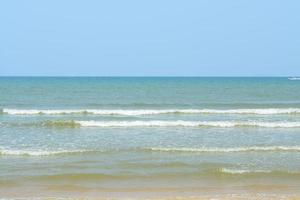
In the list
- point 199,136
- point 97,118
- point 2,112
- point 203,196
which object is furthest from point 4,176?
point 2,112

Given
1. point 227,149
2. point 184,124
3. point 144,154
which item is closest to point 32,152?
point 144,154

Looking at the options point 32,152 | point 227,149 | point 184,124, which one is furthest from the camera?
point 184,124

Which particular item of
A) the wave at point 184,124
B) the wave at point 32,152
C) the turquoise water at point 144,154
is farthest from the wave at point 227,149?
the wave at point 184,124

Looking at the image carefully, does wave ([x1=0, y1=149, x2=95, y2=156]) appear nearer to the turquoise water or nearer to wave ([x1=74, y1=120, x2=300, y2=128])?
the turquoise water

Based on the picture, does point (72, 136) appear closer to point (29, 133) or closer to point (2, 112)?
point (29, 133)

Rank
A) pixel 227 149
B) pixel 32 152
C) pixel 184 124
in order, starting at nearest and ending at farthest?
pixel 32 152, pixel 227 149, pixel 184 124

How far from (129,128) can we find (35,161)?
318 inches

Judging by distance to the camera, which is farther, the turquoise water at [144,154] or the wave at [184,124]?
the wave at [184,124]

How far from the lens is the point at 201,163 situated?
14594 millimetres

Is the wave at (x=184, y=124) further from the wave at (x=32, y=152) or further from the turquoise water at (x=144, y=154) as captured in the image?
the wave at (x=32, y=152)

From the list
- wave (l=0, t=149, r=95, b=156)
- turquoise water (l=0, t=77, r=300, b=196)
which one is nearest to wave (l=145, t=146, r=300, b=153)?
turquoise water (l=0, t=77, r=300, b=196)

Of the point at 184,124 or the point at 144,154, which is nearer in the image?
the point at 144,154

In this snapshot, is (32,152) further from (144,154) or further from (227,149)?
(227,149)

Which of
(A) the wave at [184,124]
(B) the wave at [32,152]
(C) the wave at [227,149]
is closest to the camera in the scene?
(B) the wave at [32,152]
